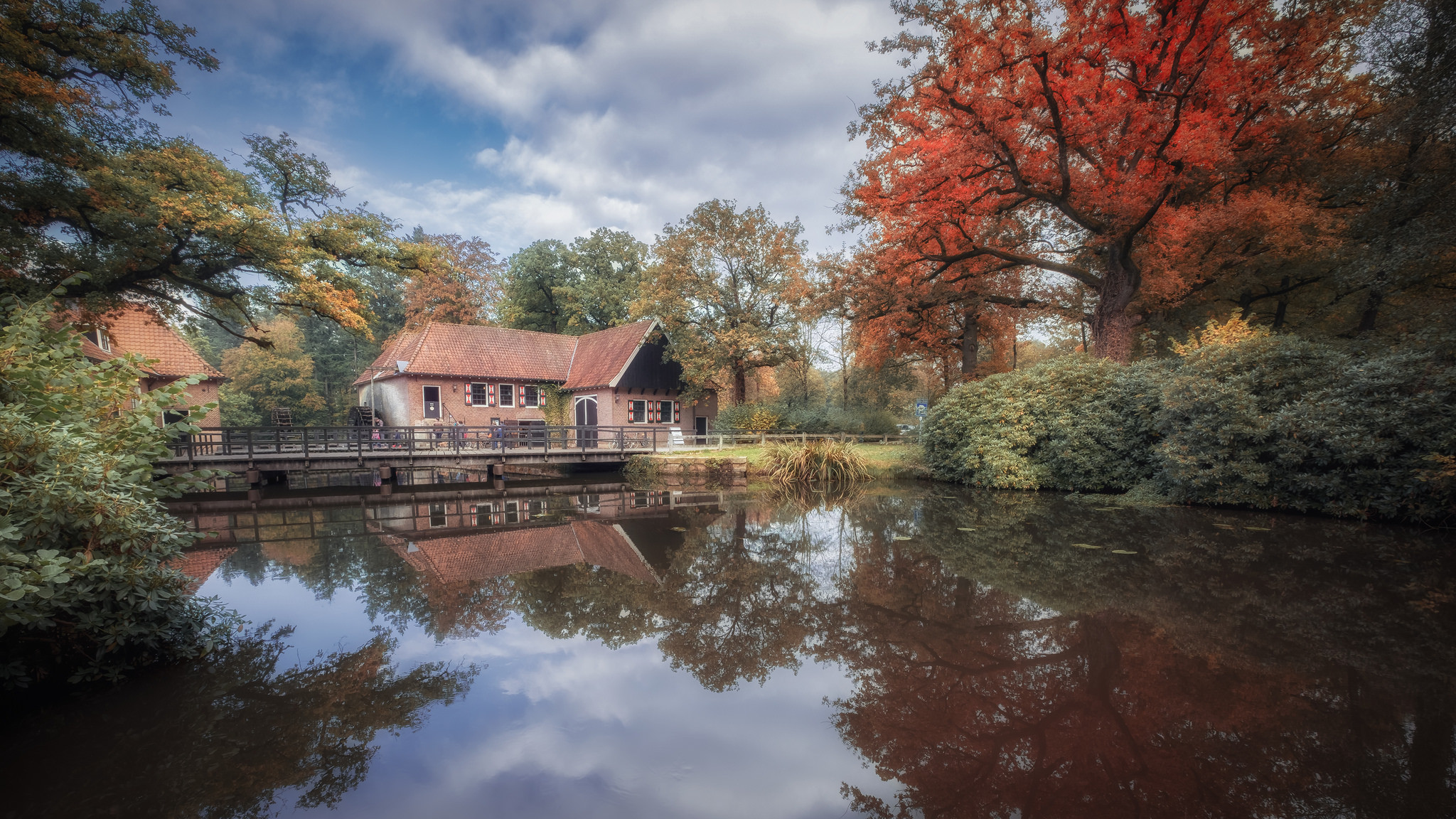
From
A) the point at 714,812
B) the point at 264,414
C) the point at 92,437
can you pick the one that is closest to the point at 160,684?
the point at 92,437

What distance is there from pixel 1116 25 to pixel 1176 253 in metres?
6.18

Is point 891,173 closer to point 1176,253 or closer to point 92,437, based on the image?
point 1176,253

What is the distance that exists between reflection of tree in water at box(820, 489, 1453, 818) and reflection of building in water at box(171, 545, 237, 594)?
7736 millimetres

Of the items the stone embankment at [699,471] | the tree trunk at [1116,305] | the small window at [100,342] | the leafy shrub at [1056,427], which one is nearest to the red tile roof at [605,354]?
the stone embankment at [699,471]

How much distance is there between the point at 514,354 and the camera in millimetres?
26406

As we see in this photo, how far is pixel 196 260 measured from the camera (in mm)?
11383

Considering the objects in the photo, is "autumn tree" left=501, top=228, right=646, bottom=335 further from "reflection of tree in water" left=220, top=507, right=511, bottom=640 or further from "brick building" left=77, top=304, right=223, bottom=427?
"reflection of tree in water" left=220, top=507, right=511, bottom=640

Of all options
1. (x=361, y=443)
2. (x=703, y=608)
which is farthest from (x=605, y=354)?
(x=703, y=608)

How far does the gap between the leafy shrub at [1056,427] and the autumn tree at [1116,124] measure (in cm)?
312

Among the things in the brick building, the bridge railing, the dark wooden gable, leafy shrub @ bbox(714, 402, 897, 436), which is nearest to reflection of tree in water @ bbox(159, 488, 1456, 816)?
the bridge railing

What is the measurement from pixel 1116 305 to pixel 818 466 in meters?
9.13

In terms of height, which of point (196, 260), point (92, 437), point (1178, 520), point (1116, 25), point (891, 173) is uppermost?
point (1116, 25)

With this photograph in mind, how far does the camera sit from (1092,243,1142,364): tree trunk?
14273 mm

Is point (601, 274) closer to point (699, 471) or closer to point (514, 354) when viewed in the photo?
point (514, 354)
